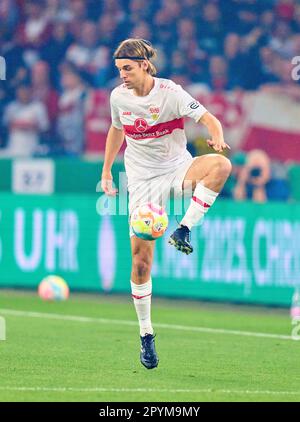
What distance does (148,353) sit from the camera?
352 inches

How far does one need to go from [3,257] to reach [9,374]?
8.26m

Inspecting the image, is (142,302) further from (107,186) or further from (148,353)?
(107,186)

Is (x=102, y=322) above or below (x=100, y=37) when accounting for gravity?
below

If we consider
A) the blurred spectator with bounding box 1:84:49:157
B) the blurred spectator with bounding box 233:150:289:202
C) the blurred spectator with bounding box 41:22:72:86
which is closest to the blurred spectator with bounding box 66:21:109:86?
the blurred spectator with bounding box 41:22:72:86

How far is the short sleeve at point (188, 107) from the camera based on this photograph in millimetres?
8742

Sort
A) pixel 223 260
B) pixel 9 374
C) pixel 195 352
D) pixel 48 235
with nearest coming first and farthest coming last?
pixel 9 374 → pixel 195 352 → pixel 223 260 → pixel 48 235

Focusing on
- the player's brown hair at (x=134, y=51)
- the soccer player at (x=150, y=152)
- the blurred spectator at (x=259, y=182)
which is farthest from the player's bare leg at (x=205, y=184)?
the blurred spectator at (x=259, y=182)

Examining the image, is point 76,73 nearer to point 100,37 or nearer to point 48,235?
point 100,37

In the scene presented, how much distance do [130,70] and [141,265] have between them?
1.42m

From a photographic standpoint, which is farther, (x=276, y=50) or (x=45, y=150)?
(x=45, y=150)

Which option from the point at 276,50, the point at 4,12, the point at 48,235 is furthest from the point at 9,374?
the point at 4,12

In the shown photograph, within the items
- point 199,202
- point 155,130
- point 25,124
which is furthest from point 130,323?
point 25,124
